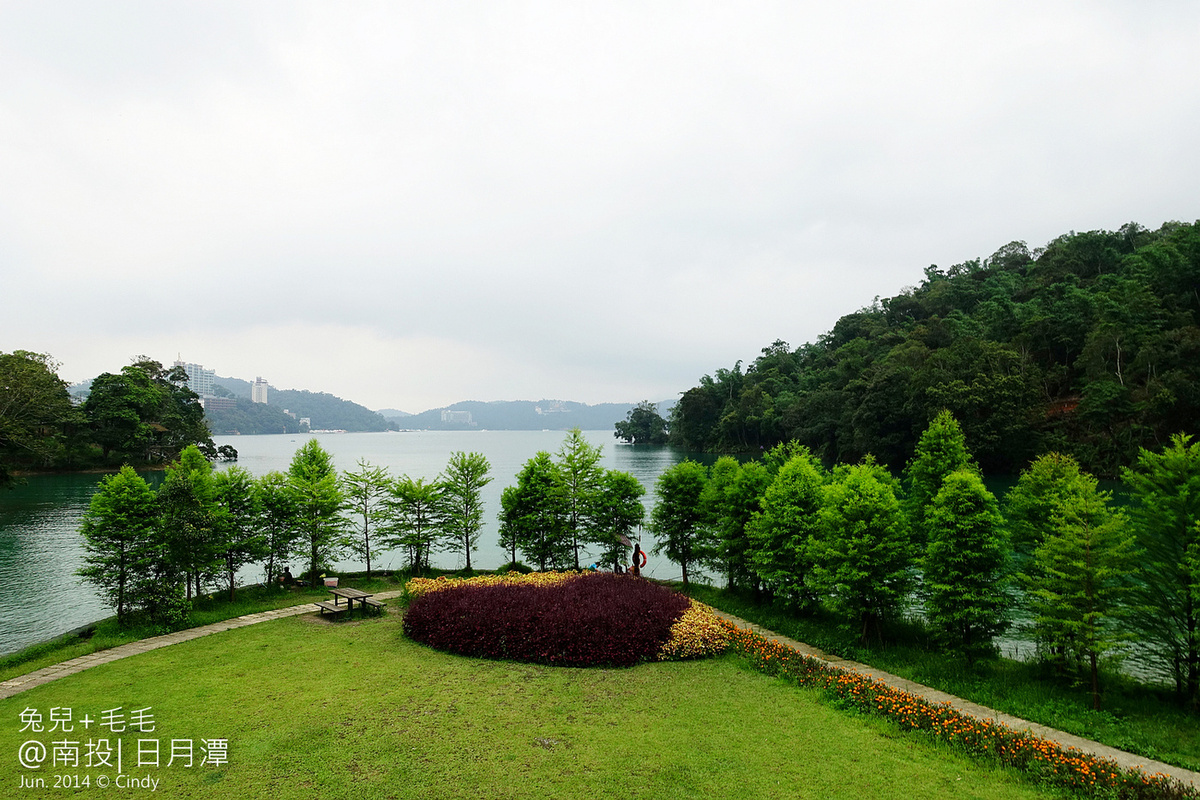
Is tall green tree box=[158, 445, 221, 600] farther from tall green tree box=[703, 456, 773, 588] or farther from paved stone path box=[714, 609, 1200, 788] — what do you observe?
paved stone path box=[714, 609, 1200, 788]

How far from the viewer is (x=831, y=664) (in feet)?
37.5

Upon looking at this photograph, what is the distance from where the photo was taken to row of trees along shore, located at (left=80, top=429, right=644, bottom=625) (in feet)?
43.7

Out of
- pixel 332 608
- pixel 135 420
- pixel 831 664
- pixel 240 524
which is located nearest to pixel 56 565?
pixel 240 524

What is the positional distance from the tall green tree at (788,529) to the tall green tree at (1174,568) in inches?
237

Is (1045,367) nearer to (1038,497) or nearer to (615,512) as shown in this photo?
(1038,497)

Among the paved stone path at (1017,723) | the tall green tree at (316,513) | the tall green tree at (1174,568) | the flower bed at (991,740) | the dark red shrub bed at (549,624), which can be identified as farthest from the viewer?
the tall green tree at (316,513)

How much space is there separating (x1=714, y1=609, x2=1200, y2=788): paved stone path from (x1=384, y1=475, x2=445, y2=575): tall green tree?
40.1 feet

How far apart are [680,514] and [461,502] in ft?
24.7

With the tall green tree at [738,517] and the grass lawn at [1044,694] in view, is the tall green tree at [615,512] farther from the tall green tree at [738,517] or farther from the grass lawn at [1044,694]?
→ the grass lawn at [1044,694]

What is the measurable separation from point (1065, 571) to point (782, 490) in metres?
6.12

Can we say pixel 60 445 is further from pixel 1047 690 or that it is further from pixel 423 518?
pixel 1047 690

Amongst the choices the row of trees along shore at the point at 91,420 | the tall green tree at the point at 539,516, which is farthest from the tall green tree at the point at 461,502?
the row of trees along shore at the point at 91,420

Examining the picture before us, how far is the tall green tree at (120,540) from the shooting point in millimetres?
13078

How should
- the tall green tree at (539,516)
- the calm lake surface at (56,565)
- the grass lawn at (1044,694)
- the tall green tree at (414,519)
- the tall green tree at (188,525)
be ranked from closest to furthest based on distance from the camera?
the grass lawn at (1044,694), the tall green tree at (188,525), the calm lake surface at (56,565), the tall green tree at (414,519), the tall green tree at (539,516)
